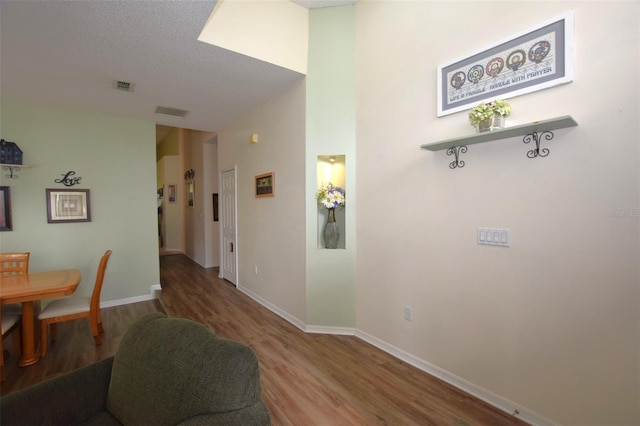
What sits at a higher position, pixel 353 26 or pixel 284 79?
pixel 353 26

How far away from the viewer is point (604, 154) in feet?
4.64

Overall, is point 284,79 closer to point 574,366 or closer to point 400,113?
point 400,113

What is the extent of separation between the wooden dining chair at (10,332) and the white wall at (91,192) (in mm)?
1174

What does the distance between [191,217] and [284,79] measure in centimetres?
492

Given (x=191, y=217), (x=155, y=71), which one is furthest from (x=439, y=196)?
(x=191, y=217)

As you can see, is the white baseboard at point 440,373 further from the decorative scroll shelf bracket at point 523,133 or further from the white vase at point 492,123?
the white vase at point 492,123

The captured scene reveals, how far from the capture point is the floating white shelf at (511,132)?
1442mm

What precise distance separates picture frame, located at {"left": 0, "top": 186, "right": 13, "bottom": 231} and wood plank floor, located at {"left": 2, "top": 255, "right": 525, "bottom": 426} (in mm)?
1361

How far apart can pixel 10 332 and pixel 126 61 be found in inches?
99.1

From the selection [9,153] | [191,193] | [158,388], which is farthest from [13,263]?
[191,193]

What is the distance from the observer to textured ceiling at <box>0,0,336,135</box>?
194 centimetres

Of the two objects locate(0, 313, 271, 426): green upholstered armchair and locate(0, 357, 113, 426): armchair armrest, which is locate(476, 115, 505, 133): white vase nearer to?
locate(0, 313, 271, 426): green upholstered armchair

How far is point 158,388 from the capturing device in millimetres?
1071

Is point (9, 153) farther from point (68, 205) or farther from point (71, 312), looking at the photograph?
point (71, 312)
